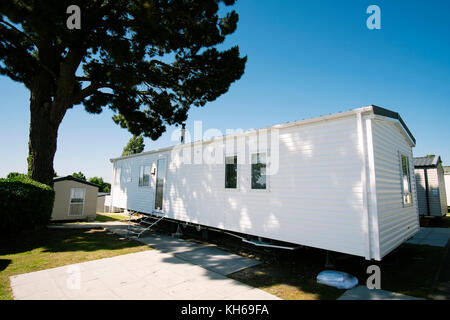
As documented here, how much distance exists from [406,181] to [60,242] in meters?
11.6

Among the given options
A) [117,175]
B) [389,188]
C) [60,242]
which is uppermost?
[117,175]

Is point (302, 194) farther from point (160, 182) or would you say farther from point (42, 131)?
point (42, 131)

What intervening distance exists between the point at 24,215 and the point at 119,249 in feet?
13.0

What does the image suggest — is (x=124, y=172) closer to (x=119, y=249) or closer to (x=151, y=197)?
(x=151, y=197)

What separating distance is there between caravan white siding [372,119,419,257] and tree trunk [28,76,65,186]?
11.8m

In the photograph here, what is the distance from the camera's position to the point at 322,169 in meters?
4.99

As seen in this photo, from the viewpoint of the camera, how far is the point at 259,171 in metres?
6.27

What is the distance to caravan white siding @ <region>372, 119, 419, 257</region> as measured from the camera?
4570 mm

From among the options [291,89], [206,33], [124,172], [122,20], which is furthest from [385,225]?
[124,172]

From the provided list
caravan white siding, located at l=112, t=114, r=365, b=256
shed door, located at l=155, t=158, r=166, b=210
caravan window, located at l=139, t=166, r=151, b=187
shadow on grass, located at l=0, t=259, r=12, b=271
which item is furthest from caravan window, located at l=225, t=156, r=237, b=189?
shadow on grass, located at l=0, t=259, r=12, b=271

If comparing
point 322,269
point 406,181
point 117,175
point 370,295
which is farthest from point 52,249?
point 406,181

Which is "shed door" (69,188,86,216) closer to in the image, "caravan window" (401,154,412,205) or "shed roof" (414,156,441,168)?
"caravan window" (401,154,412,205)

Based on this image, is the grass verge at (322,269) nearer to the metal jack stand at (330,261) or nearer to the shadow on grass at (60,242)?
the metal jack stand at (330,261)
